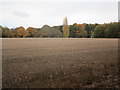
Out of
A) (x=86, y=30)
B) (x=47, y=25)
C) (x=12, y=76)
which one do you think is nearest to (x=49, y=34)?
(x=47, y=25)

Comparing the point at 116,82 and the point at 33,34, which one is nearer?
the point at 116,82

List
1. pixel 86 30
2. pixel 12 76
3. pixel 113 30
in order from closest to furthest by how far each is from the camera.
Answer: pixel 12 76 < pixel 113 30 < pixel 86 30

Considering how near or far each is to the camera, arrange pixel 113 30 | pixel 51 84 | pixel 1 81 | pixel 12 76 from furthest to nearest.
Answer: pixel 113 30 → pixel 12 76 → pixel 1 81 → pixel 51 84

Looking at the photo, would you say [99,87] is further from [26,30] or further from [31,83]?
Answer: [26,30]

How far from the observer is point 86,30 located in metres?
96.9

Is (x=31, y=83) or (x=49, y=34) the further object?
(x=49, y=34)

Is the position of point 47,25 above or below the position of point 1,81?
above

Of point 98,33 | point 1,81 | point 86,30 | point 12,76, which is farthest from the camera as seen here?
point 86,30

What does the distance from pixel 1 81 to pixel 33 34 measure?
7903 centimetres

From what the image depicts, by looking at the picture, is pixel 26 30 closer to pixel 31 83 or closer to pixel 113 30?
pixel 113 30

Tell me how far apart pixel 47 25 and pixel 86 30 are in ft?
102

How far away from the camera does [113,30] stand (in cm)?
7925

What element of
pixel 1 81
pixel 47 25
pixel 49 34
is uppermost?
pixel 47 25

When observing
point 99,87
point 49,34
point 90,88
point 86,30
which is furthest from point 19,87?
point 86,30
